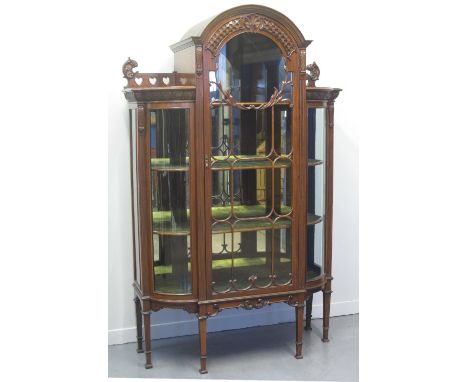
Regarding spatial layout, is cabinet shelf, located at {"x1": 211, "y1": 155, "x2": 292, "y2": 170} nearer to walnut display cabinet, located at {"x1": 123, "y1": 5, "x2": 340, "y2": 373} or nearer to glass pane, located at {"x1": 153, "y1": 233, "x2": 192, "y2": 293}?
walnut display cabinet, located at {"x1": 123, "y1": 5, "x2": 340, "y2": 373}

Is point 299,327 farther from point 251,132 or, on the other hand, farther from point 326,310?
point 251,132

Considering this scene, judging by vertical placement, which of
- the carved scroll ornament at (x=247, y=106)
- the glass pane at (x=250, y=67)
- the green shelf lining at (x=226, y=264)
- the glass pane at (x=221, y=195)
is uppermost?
the glass pane at (x=250, y=67)

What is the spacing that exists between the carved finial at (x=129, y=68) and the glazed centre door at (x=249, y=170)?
1.43 ft

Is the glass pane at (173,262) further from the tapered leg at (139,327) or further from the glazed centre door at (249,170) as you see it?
the tapered leg at (139,327)

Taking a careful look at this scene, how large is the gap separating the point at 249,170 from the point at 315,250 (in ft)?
2.29

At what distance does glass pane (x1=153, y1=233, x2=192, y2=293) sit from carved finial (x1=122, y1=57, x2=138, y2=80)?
83 centimetres

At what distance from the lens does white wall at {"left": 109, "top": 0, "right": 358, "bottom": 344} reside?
3336 millimetres

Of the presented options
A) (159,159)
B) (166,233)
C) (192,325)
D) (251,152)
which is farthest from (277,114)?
(192,325)

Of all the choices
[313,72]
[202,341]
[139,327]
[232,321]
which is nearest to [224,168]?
[313,72]

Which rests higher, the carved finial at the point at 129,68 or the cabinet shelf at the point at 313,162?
the carved finial at the point at 129,68

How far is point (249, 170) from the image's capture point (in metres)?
3.09

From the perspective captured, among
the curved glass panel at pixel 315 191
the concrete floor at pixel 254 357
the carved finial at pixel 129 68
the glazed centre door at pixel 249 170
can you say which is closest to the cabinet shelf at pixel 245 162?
the glazed centre door at pixel 249 170

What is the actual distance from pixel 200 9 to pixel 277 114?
0.82m

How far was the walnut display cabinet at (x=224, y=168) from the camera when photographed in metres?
2.95
